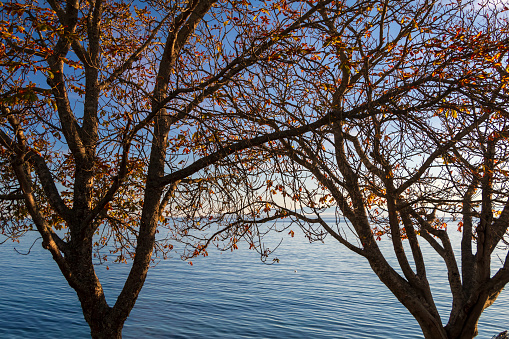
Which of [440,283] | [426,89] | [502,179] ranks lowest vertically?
[440,283]

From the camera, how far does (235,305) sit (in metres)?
23.9

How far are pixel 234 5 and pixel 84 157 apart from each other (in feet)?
15.1

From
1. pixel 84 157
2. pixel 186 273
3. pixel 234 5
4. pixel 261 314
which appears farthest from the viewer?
pixel 186 273

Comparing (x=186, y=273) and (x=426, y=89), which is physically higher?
(x=426, y=89)

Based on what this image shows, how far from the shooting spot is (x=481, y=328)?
63.2 ft

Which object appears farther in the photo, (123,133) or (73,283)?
(73,283)

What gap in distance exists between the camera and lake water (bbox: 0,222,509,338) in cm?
1917

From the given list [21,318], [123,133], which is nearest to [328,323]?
[21,318]

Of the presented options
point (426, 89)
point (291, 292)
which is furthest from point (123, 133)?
point (291, 292)

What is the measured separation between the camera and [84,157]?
853 cm

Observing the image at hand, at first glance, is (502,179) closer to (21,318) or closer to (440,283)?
(21,318)

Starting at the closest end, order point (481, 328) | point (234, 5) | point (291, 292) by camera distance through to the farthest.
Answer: point (234, 5)
point (481, 328)
point (291, 292)

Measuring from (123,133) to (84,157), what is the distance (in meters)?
2.40

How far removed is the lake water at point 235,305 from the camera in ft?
62.9
